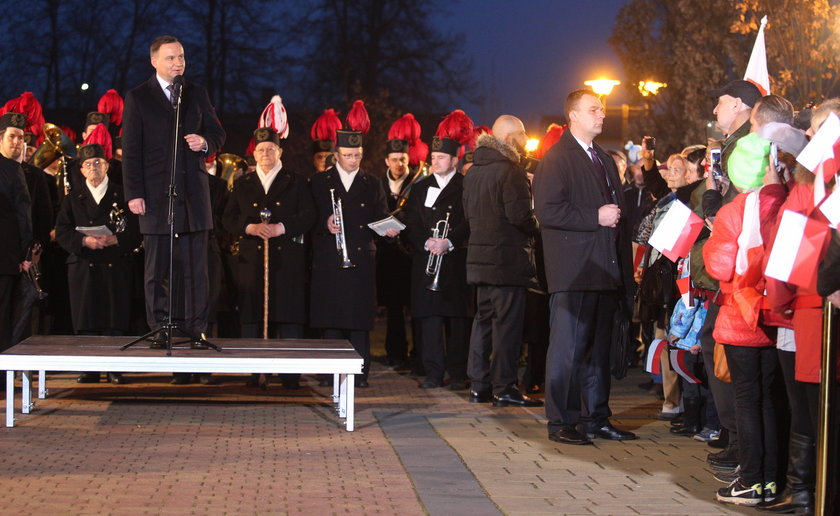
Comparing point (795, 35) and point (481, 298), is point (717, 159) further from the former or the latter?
point (795, 35)

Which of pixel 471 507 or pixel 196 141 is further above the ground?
pixel 196 141

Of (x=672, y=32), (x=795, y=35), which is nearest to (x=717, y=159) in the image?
(x=795, y=35)

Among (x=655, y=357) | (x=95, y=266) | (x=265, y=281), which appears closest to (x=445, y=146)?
(x=265, y=281)

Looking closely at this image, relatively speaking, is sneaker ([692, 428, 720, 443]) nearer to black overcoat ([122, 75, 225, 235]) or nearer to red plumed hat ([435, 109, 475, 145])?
black overcoat ([122, 75, 225, 235])

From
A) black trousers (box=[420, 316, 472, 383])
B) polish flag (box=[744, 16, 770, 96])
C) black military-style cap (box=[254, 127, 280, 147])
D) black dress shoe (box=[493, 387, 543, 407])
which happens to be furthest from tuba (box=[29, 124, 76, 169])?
polish flag (box=[744, 16, 770, 96])

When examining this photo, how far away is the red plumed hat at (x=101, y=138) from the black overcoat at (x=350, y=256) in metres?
2.25

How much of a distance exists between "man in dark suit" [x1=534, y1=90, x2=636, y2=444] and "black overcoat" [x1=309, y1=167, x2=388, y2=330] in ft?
10.3

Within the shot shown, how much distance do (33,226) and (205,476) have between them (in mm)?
5179

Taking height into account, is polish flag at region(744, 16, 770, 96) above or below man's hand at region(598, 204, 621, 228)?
above

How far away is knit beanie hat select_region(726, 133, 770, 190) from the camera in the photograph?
22.5ft

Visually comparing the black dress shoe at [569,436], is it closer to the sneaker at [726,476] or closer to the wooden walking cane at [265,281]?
the sneaker at [726,476]

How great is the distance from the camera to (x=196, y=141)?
9453 millimetres

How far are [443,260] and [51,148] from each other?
4601 mm

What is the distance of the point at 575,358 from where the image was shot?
355 inches
